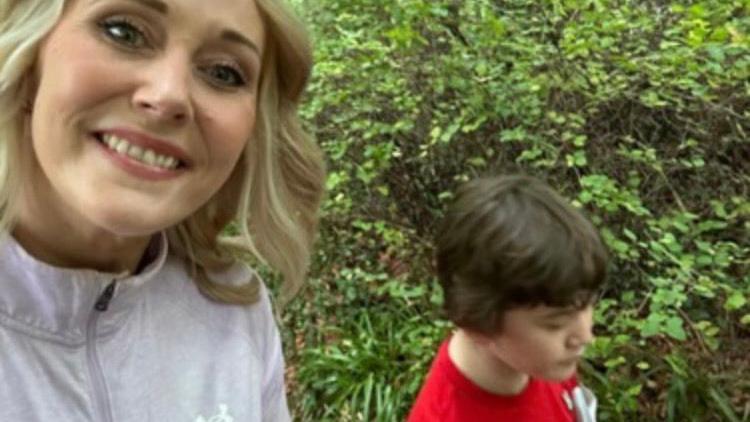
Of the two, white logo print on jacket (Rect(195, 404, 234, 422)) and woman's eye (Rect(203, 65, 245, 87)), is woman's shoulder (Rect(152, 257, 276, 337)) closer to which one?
white logo print on jacket (Rect(195, 404, 234, 422))

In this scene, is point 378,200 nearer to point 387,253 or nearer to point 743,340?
point 387,253

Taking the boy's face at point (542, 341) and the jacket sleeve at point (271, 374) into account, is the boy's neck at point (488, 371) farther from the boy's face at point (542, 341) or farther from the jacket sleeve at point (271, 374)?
the jacket sleeve at point (271, 374)

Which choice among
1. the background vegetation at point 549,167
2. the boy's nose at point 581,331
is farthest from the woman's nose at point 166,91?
the background vegetation at point 549,167

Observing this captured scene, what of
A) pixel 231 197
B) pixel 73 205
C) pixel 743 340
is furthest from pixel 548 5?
pixel 73 205

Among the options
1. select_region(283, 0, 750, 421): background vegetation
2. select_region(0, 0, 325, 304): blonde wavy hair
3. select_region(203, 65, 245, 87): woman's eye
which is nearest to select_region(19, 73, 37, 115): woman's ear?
select_region(203, 65, 245, 87): woman's eye

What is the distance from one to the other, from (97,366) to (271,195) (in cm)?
48

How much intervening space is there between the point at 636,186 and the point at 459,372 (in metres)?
2.32

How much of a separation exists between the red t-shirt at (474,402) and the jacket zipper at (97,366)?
3.17 feet

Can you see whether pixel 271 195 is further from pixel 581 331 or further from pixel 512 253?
pixel 581 331

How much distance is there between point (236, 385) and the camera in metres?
1.77

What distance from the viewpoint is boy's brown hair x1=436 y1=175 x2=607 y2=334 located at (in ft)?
7.56

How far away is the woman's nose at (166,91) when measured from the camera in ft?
4.86

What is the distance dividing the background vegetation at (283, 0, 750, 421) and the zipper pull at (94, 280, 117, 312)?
89.2 inches

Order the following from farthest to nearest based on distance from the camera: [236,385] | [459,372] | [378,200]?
[378,200] → [459,372] → [236,385]
